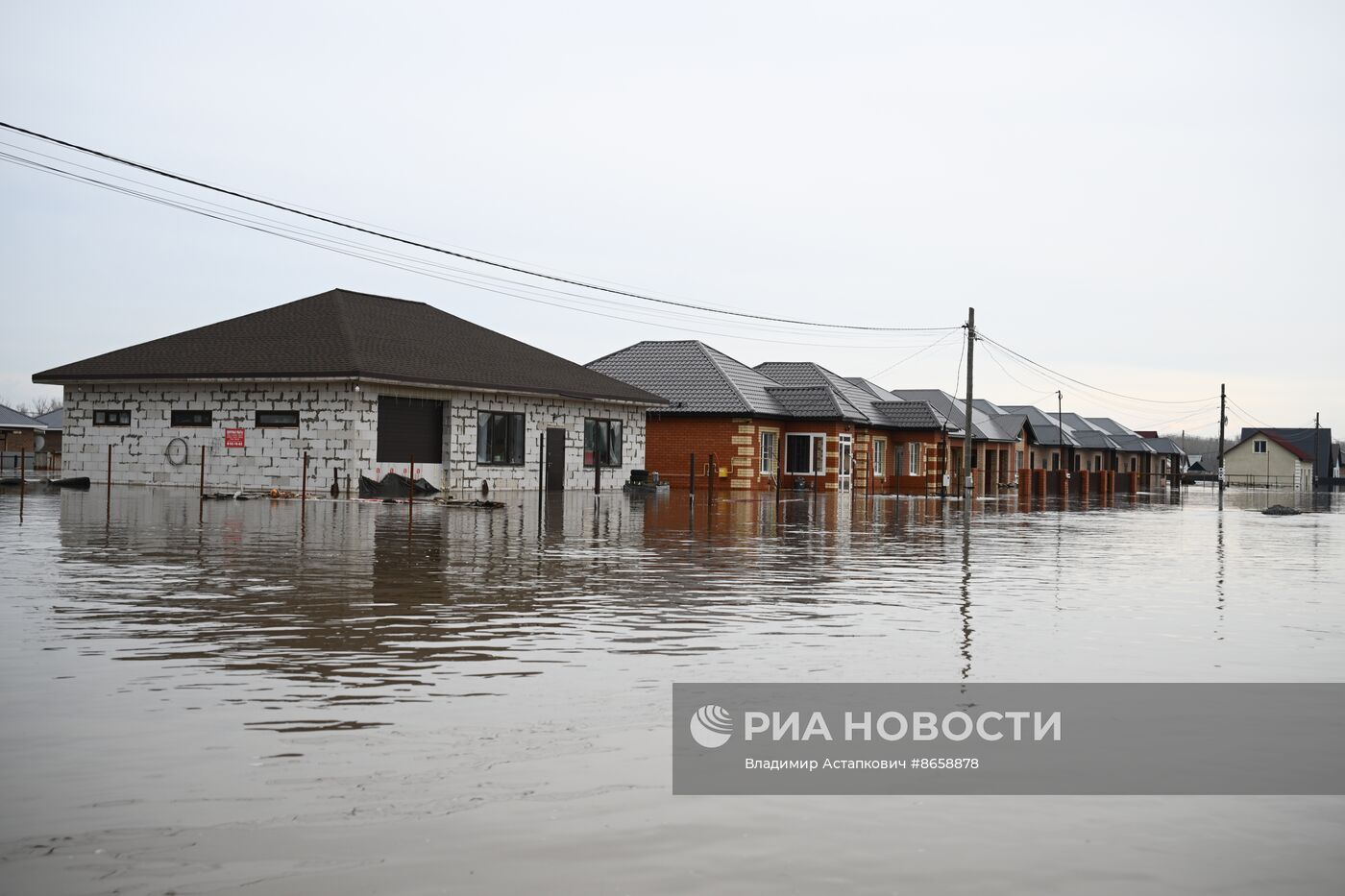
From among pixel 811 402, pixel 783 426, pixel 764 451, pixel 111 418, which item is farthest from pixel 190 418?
pixel 811 402

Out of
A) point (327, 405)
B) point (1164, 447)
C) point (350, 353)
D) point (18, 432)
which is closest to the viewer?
point (327, 405)

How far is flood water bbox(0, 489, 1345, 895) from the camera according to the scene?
16.0ft

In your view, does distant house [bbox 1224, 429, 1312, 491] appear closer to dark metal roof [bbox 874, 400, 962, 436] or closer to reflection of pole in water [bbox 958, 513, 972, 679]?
dark metal roof [bbox 874, 400, 962, 436]

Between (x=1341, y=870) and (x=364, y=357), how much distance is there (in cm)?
3508

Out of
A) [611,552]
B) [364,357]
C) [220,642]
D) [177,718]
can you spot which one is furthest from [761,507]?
[177,718]

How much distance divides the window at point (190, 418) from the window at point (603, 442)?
13052mm

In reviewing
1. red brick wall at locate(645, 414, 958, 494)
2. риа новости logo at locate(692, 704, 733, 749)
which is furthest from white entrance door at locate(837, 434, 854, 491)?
риа новости logo at locate(692, 704, 733, 749)

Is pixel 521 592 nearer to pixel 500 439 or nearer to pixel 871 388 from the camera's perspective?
pixel 500 439

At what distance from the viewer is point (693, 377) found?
187 ft

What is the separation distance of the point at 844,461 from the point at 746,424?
7.43m

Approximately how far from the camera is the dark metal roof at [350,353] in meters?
38.0

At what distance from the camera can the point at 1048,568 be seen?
17547mm

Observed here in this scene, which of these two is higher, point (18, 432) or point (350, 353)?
point (350, 353)

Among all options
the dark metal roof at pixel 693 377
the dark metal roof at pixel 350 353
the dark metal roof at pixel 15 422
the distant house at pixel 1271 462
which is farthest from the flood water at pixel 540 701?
the distant house at pixel 1271 462
